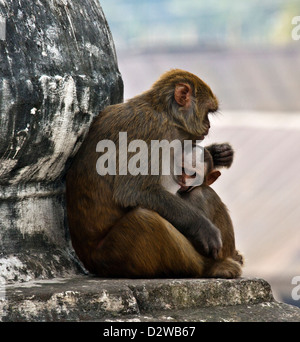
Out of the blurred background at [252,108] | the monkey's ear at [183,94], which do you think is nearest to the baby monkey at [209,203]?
the monkey's ear at [183,94]

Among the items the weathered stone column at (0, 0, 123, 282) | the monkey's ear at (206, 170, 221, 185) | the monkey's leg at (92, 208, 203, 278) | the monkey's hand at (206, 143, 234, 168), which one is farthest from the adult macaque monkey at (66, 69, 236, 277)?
the monkey's hand at (206, 143, 234, 168)

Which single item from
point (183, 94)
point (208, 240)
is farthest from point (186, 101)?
point (208, 240)

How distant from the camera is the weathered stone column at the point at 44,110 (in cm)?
338

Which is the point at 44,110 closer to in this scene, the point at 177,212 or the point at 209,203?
the point at 177,212

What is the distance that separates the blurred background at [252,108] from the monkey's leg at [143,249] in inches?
346

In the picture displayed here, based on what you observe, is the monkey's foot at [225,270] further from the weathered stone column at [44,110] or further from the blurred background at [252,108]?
the blurred background at [252,108]

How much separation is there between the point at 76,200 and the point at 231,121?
12875 mm

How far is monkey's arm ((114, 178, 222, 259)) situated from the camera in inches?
150

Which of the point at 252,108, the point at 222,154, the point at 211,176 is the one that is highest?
the point at 252,108

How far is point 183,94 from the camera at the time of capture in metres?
4.13

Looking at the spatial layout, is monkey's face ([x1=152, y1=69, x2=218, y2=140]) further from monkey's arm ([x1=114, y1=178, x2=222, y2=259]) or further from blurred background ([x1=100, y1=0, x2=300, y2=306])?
blurred background ([x1=100, y1=0, x2=300, y2=306])

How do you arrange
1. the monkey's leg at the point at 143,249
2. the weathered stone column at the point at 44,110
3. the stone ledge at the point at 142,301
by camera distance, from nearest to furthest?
1. the stone ledge at the point at 142,301
2. the weathered stone column at the point at 44,110
3. the monkey's leg at the point at 143,249

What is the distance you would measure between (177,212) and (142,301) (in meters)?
0.64
